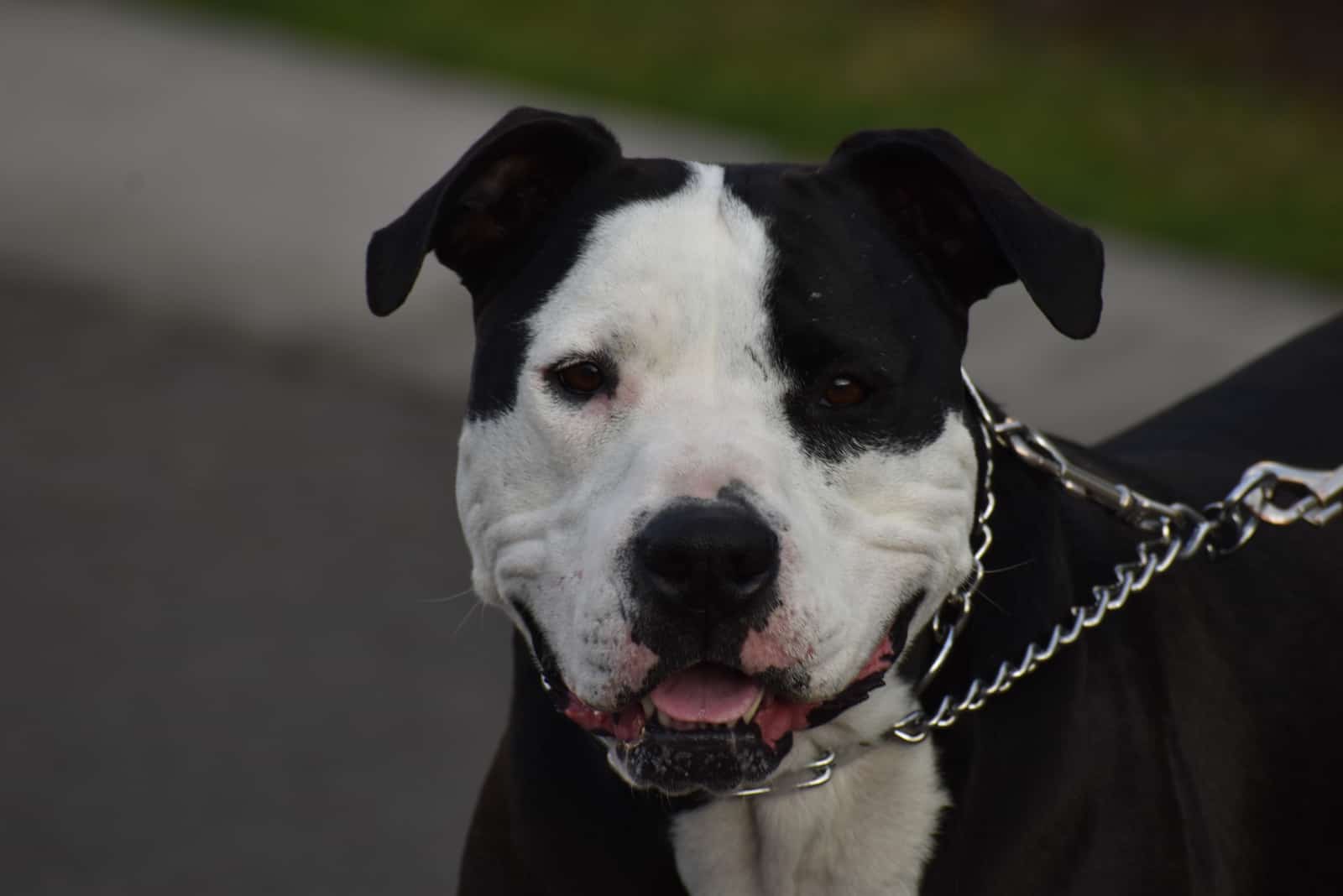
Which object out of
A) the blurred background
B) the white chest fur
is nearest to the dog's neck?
the white chest fur

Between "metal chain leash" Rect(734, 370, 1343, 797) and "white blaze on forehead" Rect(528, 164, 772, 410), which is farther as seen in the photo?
"metal chain leash" Rect(734, 370, 1343, 797)

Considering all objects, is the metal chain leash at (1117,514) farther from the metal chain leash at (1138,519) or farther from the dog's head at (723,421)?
the dog's head at (723,421)

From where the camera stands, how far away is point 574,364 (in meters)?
3.04

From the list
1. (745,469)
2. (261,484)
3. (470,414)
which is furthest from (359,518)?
(745,469)

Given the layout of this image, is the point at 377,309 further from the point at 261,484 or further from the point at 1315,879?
the point at 261,484

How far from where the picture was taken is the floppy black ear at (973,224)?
305cm

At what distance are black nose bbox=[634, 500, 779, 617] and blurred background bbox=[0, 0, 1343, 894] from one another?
1.79 meters

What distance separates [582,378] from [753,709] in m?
0.54

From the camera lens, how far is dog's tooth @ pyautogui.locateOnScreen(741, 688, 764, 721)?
9.78 feet

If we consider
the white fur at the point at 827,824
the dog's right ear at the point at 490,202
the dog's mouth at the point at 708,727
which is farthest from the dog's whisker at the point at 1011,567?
the dog's right ear at the point at 490,202

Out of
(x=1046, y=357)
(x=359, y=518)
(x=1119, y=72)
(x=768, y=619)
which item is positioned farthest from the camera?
(x=1119, y=72)

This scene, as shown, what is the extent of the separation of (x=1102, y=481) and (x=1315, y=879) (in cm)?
81

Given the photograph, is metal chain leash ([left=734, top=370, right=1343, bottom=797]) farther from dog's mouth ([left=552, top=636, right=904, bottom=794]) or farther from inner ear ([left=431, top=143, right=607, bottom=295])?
inner ear ([left=431, top=143, right=607, bottom=295])

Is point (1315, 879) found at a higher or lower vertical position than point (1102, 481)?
lower
